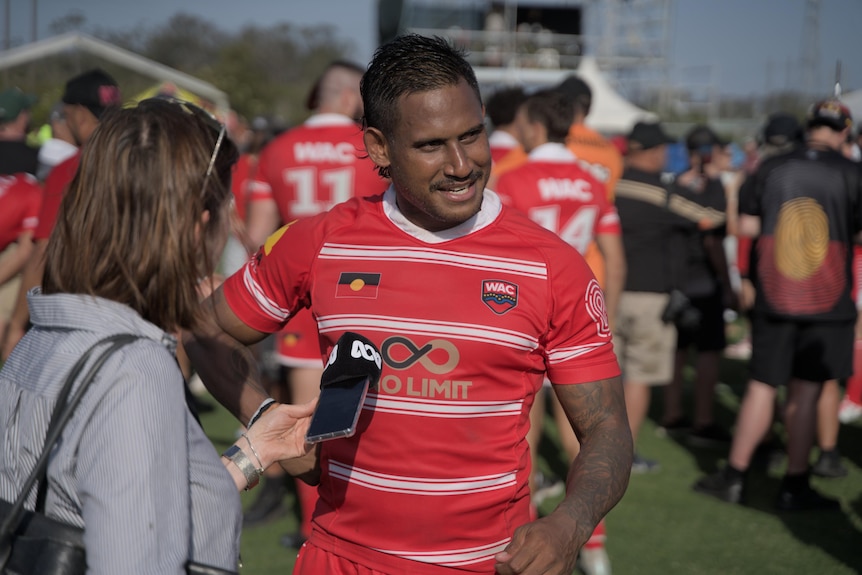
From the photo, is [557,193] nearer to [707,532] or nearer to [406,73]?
[707,532]

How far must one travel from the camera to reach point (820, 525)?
5.93 meters

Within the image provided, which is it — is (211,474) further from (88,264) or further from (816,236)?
(816,236)

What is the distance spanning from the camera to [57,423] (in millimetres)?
1627

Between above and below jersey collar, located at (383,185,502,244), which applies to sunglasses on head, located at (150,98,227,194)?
above

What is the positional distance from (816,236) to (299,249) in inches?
175

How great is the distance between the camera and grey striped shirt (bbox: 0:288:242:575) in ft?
5.26

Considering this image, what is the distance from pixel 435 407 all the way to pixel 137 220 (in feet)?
2.95

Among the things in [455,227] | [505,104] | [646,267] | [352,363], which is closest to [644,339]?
[646,267]

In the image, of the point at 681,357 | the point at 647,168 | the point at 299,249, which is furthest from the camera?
the point at 681,357

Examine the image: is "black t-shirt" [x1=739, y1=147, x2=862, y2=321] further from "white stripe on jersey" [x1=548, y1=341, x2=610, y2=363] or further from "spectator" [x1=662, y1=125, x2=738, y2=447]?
"white stripe on jersey" [x1=548, y1=341, x2=610, y2=363]

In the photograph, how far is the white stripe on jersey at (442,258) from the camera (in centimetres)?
239

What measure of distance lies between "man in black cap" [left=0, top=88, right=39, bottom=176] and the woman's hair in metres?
5.65

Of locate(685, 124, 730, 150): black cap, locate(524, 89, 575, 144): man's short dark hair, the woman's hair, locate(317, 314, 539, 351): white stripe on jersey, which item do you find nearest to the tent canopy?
locate(685, 124, 730, 150): black cap

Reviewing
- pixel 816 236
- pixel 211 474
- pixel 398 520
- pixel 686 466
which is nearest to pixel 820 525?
pixel 686 466
